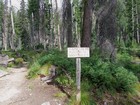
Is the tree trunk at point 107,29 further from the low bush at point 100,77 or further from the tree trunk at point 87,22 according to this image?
the low bush at point 100,77

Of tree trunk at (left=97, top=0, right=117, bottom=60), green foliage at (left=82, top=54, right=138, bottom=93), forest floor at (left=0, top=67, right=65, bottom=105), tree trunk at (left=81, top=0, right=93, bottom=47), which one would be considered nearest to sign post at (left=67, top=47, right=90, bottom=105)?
forest floor at (left=0, top=67, right=65, bottom=105)

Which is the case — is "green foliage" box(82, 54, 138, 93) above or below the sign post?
below

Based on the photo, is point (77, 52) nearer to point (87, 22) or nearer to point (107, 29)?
point (87, 22)

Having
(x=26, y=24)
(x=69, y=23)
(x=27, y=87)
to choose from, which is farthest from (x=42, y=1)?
(x=27, y=87)

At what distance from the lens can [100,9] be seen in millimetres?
12938

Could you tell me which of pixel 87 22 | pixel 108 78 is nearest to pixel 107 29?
pixel 87 22

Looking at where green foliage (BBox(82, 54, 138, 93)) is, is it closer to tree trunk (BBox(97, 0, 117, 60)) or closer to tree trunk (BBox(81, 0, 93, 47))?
tree trunk (BBox(81, 0, 93, 47))

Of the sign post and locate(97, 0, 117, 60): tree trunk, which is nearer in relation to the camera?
the sign post

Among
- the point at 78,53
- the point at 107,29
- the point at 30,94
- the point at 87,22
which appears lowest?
the point at 30,94

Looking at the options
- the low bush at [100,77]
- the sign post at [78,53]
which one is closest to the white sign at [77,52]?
the sign post at [78,53]

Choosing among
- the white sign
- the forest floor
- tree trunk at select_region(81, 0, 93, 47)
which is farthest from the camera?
tree trunk at select_region(81, 0, 93, 47)

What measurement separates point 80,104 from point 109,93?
148 centimetres

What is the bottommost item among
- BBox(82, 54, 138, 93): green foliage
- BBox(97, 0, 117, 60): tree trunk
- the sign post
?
BBox(82, 54, 138, 93): green foliage

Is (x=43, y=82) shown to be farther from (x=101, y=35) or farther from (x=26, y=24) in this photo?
(x=26, y=24)
